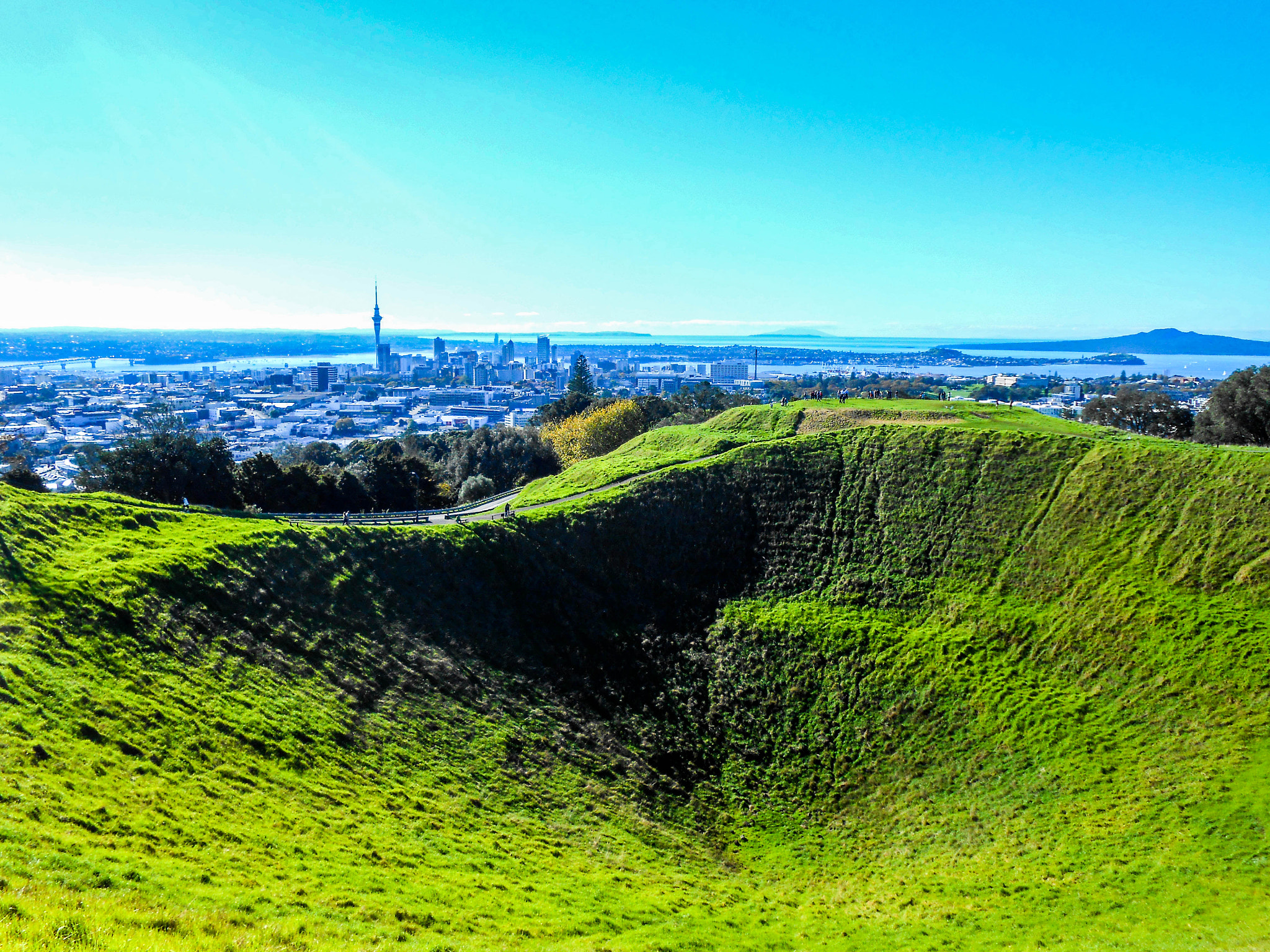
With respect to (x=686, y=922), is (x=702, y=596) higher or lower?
higher

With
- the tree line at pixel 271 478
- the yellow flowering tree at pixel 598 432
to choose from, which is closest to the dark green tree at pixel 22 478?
the tree line at pixel 271 478

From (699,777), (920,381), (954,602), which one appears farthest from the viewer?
(920,381)

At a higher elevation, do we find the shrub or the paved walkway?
the paved walkway

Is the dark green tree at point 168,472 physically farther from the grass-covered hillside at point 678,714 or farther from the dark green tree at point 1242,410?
the dark green tree at point 1242,410

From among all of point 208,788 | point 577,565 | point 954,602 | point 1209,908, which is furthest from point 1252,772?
point 208,788

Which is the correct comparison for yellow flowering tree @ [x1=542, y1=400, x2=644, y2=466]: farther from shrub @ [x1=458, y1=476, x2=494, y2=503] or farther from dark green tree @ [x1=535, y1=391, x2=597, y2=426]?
dark green tree @ [x1=535, y1=391, x2=597, y2=426]

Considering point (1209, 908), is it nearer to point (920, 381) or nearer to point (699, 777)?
point (699, 777)

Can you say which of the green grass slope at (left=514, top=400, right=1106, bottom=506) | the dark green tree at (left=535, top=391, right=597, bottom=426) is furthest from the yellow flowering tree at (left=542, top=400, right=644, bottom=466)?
the green grass slope at (left=514, top=400, right=1106, bottom=506)
